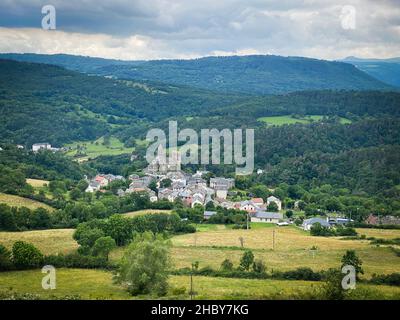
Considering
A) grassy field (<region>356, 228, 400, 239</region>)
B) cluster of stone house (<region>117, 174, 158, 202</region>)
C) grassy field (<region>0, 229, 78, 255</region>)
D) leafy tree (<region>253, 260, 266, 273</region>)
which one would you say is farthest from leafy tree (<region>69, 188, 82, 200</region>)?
leafy tree (<region>253, 260, 266, 273</region>)

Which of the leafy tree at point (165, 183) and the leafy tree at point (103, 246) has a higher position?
the leafy tree at point (103, 246)

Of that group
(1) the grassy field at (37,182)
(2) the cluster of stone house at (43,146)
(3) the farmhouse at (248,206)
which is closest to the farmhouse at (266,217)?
(3) the farmhouse at (248,206)

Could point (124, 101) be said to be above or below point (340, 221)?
above

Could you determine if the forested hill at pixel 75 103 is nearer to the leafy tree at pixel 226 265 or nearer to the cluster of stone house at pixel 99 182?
the cluster of stone house at pixel 99 182

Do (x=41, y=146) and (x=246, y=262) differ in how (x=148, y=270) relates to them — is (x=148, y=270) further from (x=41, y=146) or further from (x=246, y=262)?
(x=41, y=146)
